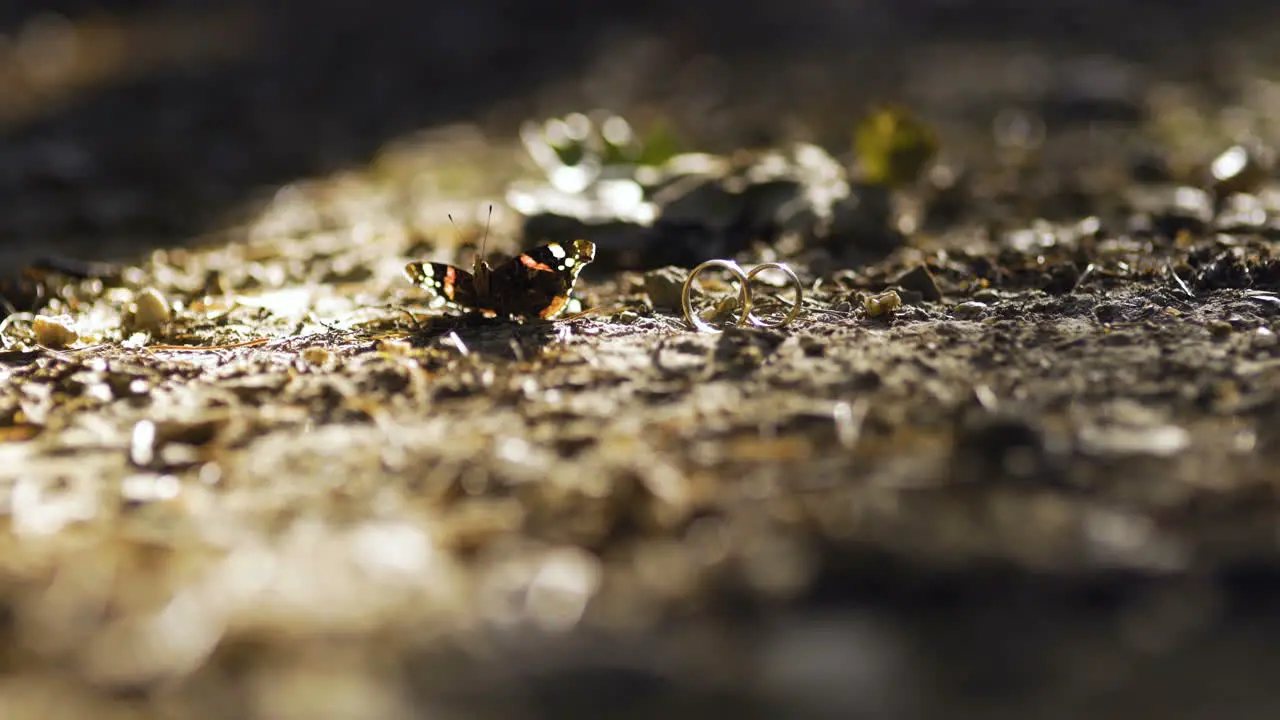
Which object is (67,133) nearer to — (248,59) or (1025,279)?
(248,59)

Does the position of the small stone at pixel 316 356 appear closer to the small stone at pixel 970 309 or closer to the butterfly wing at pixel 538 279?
the butterfly wing at pixel 538 279

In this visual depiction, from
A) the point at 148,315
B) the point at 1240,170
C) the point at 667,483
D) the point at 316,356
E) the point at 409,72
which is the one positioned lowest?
the point at 667,483

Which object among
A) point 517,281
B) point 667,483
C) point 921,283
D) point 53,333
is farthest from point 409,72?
point 667,483

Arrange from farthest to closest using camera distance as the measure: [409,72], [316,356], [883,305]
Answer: [409,72] → [883,305] → [316,356]

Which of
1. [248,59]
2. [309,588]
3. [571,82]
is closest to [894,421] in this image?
[309,588]

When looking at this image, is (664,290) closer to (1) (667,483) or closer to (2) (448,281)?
(2) (448,281)
